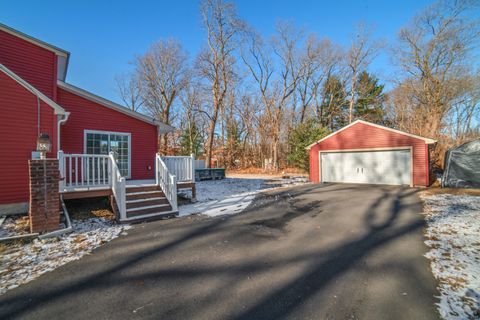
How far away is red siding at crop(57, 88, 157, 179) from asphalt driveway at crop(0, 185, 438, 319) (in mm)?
4661

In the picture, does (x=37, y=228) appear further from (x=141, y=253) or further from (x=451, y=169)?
(x=451, y=169)

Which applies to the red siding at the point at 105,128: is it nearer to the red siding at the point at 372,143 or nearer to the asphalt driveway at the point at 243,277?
the asphalt driveway at the point at 243,277

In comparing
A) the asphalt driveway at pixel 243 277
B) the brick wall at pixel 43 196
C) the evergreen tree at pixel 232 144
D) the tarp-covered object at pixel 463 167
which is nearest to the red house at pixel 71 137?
the brick wall at pixel 43 196

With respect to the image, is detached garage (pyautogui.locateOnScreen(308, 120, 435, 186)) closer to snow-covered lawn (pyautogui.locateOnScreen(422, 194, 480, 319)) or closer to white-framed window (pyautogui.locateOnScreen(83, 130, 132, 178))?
snow-covered lawn (pyautogui.locateOnScreen(422, 194, 480, 319))

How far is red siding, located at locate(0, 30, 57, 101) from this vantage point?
22.2 feet

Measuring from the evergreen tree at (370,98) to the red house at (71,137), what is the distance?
2482cm

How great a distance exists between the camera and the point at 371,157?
1230 centimetres

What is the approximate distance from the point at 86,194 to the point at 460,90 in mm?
26028

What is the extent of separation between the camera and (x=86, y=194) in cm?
568

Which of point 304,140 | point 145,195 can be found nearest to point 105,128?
point 145,195

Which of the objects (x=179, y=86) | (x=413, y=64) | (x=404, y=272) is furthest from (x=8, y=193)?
(x=413, y=64)

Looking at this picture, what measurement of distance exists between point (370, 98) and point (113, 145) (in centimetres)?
2713

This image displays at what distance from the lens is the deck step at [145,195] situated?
602 cm

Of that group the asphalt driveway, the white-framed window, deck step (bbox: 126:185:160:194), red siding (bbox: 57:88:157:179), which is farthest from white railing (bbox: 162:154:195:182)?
the asphalt driveway
